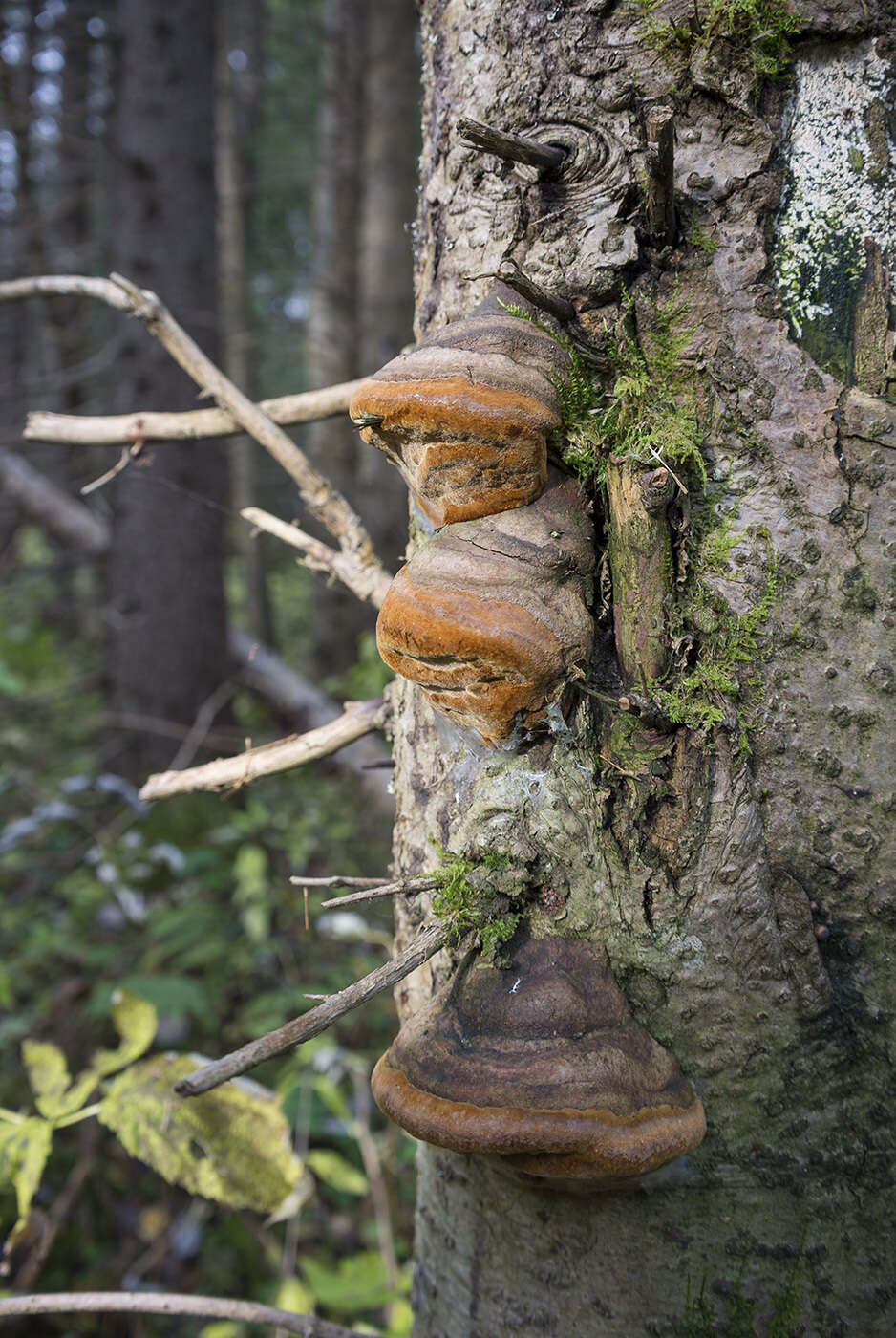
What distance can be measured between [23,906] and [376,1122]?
8.15 ft

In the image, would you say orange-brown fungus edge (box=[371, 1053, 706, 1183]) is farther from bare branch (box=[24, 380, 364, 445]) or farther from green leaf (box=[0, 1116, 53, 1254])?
bare branch (box=[24, 380, 364, 445])

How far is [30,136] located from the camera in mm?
7480

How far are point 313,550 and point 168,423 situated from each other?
0.37 metres

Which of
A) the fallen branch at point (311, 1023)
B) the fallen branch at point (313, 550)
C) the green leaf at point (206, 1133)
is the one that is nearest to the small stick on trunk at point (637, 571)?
the fallen branch at point (311, 1023)

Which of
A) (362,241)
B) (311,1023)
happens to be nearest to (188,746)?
(311,1023)

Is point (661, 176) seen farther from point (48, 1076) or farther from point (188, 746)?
point (188, 746)

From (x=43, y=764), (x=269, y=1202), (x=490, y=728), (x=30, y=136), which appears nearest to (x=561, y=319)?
(x=490, y=728)

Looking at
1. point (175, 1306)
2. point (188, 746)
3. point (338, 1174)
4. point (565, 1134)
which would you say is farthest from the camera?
point (188, 746)

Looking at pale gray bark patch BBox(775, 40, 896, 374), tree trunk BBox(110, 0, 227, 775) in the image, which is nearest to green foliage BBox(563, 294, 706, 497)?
pale gray bark patch BBox(775, 40, 896, 374)

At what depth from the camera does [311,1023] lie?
2.81 ft

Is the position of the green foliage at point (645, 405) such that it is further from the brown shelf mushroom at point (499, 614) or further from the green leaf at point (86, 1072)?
the green leaf at point (86, 1072)

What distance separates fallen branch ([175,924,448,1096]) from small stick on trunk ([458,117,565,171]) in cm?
84

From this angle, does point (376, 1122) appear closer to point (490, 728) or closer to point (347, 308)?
point (490, 728)

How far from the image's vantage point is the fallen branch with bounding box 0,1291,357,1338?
4.09 ft
